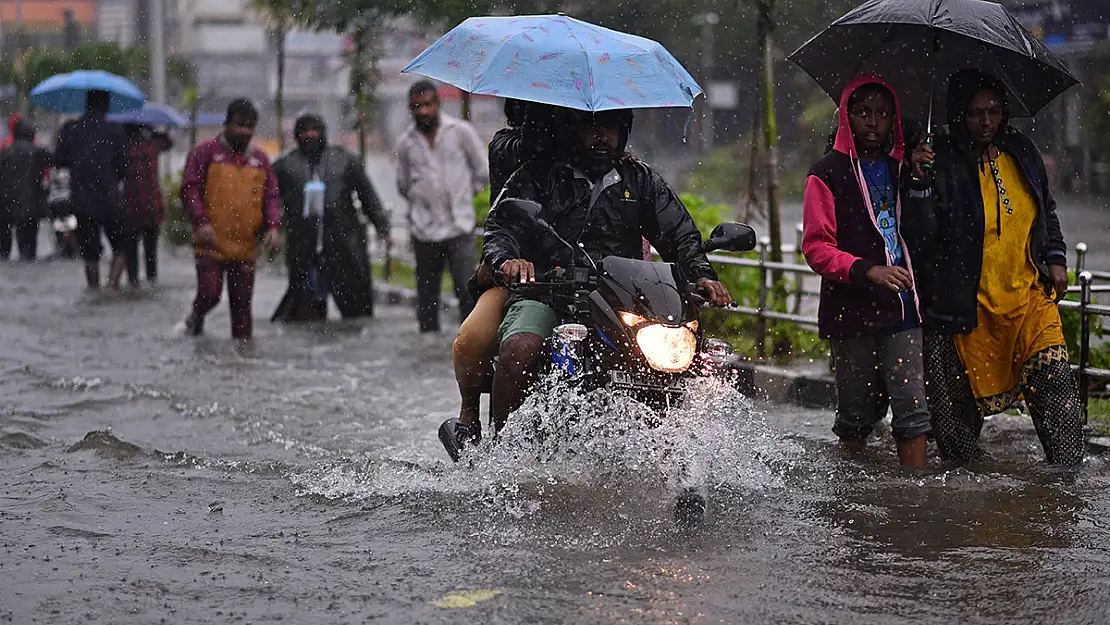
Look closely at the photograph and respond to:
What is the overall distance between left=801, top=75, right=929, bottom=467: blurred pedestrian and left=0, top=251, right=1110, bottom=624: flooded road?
33 centimetres

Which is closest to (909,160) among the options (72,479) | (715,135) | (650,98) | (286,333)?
(650,98)

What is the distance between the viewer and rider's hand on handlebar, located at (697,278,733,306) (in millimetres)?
5867

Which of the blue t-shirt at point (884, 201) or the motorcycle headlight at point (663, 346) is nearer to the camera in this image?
the motorcycle headlight at point (663, 346)

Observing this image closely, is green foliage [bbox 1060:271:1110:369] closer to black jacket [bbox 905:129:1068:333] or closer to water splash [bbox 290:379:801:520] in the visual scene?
black jacket [bbox 905:129:1068:333]

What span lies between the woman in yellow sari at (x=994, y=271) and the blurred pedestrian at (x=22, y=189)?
665 inches

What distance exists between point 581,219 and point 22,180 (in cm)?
1710

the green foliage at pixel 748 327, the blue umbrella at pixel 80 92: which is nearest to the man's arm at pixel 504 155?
the green foliage at pixel 748 327

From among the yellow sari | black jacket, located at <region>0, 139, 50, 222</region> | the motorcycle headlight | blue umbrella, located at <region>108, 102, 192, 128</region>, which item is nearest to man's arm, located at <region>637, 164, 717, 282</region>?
the motorcycle headlight

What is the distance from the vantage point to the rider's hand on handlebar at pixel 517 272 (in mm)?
5926

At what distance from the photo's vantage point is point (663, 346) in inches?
223

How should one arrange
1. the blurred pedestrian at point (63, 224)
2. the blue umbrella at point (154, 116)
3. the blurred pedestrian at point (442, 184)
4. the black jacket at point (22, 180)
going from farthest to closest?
the blurred pedestrian at point (63, 224)
the black jacket at point (22, 180)
the blue umbrella at point (154, 116)
the blurred pedestrian at point (442, 184)

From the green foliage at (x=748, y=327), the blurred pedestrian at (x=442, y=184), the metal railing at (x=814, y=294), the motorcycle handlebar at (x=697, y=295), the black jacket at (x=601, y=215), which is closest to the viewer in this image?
the motorcycle handlebar at (x=697, y=295)

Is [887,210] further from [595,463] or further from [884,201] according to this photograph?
[595,463]

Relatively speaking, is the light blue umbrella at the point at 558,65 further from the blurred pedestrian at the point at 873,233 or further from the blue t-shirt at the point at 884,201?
the blue t-shirt at the point at 884,201
